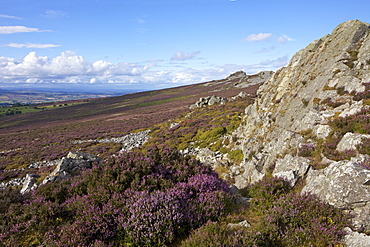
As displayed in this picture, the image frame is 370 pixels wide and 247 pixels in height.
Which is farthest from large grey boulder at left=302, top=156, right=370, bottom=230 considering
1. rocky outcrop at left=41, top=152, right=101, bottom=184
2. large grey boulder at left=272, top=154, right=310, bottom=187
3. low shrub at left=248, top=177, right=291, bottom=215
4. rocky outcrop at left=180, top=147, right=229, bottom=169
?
rocky outcrop at left=180, top=147, right=229, bottom=169

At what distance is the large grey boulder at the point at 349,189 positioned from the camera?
17.9 ft

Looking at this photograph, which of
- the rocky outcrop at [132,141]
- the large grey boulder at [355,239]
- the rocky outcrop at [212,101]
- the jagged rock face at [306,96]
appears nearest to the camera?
the large grey boulder at [355,239]

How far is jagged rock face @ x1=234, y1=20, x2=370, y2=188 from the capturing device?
513 inches

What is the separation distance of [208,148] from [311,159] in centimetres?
1808

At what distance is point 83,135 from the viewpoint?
60.2m

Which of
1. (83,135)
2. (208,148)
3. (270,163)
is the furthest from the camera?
(83,135)

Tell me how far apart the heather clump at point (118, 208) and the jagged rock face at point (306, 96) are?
16.5 feet

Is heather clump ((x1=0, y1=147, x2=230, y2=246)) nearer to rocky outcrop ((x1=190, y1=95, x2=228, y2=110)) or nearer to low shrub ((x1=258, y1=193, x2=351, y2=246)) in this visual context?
low shrub ((x1=258, y1=193, x2=351, y2=246))

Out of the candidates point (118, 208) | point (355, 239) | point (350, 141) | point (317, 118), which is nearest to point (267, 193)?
point (355, 239)

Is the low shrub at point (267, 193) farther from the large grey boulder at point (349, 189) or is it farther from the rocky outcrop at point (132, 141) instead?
the rocky outcrop at point (132, 141)

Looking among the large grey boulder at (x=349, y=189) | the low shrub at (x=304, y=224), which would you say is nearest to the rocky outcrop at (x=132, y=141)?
the low shrub at (x=304, y=224)

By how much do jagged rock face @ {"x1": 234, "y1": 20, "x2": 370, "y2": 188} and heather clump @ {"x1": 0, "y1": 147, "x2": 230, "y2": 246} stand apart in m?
5.03

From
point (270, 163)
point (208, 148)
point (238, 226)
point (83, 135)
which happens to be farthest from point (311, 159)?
point (83, 135)

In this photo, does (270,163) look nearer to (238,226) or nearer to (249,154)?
(249,154)
